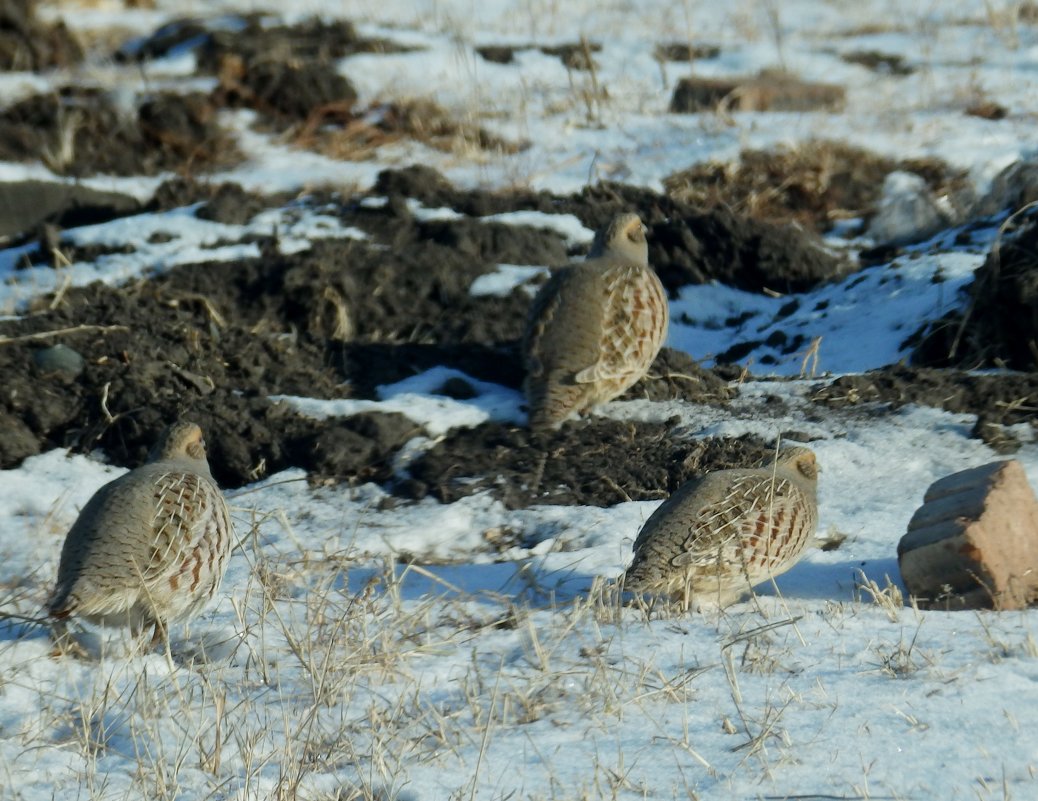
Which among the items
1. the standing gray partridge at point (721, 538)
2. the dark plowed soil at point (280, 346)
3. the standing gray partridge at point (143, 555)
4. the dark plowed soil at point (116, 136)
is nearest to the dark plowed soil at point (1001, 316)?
the dark plowed soil at point (280, 346)

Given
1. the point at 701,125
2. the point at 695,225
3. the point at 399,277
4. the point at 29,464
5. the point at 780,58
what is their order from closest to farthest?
the point at 29,464
the point at 399,277
the point at 695,225
the point at 701,125
the point at 780,58

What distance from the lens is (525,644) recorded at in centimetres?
401

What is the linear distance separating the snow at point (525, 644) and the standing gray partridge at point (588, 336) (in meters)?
0.24

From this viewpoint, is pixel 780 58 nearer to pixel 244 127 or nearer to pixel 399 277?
pixel 244 127

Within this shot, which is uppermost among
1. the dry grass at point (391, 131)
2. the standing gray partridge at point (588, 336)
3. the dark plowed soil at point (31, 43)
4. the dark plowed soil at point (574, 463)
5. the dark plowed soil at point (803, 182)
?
the dark plowed soil at point (31, 43)

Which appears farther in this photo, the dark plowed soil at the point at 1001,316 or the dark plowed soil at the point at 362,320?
the dark plowed soil at the point at 1001,316

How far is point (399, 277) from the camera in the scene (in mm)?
7785

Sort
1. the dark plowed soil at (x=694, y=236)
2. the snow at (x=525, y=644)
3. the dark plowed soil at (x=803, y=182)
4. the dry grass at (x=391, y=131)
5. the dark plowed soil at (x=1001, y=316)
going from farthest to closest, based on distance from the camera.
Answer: the dry grass at (x=391, y=131)
the dark plowed soil at (x=803, y=182)
the dark plowed soil at (x=694, y=236)
the dark plowed soil at (x=1001, y=316)
the snow at (x=525, y=644)

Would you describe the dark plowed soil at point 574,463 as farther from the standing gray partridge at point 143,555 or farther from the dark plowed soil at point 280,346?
the standing gray partridge at point 143,555

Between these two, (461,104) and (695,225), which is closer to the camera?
(695,225)

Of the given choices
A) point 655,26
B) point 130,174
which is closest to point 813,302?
point 130,174

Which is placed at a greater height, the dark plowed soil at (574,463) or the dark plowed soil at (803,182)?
the dark plowed soil at (574,463)

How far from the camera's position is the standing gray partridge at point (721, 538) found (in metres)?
4.45

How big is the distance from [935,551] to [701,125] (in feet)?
21.9
